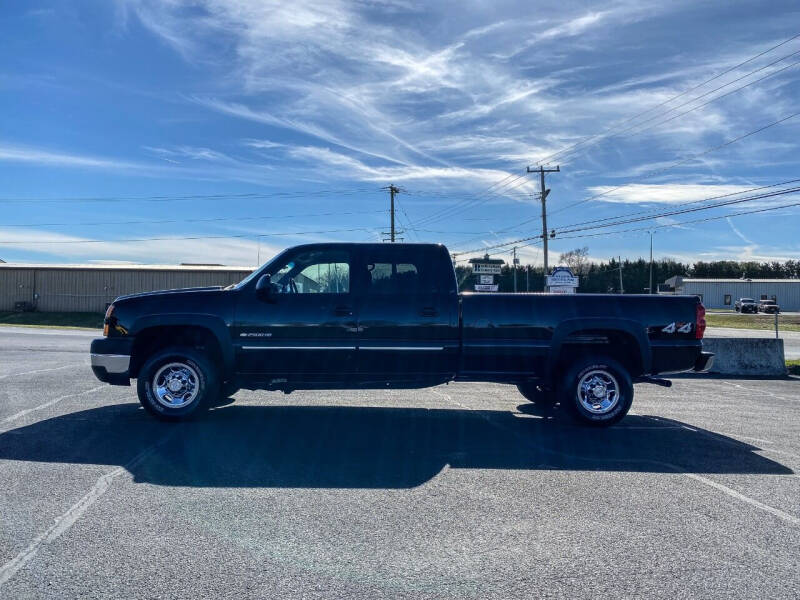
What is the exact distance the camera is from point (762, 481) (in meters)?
5.70

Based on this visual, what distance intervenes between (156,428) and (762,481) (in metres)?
6.00

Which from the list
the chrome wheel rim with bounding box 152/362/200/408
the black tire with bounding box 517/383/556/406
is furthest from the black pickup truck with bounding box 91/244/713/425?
the black tire with bounding box 517/383/556/406

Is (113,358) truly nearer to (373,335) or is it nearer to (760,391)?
(373,335)

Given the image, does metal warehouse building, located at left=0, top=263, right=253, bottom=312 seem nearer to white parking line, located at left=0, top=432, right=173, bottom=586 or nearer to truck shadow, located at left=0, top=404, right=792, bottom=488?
truck shadow, located at left=0, top=404, right=792, bottom=488

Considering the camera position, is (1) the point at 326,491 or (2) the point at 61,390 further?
(2) the point at 61,390

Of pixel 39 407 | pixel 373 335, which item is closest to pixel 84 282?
pixel 39 407

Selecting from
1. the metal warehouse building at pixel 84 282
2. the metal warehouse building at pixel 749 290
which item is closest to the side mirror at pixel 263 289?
the metal warehouse building at pixel 84 282

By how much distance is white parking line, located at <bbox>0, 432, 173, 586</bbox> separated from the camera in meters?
3.74

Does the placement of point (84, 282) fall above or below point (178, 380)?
above

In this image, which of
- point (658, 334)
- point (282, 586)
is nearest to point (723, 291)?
point (658, 334)

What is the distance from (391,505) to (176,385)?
3837mm

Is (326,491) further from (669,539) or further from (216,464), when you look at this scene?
(669,539)

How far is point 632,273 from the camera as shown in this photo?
94.1m

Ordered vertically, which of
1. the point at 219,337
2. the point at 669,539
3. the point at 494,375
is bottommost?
the point at 669,539
